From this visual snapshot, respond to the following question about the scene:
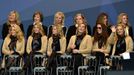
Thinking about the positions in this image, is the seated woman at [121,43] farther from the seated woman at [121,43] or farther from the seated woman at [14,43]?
the seated woman at [14,43]

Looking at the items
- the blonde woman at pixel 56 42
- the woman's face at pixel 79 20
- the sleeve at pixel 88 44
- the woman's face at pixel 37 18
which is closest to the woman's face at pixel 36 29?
the blonde woman at pixel 56 42

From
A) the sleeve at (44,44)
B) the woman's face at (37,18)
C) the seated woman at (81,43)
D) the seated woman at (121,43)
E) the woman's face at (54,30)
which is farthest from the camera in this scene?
the woman's face at (37,18)

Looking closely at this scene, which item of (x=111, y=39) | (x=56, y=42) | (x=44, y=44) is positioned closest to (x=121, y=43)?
(x=111, y=39)

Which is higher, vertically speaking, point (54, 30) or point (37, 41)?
point (54, 30)

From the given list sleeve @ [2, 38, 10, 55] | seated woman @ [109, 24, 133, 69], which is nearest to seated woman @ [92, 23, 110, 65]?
seated woman @ [109, 24, 133, 69]

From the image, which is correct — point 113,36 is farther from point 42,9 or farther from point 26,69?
point 42,9

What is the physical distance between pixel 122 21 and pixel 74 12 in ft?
6.90

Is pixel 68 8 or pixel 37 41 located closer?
pixel 37 41

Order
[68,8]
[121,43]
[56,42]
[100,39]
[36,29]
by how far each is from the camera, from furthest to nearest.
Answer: [68,8] → [36,29] → [56,42] → [100,39] → [121,43]

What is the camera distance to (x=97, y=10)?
1211 centimetres

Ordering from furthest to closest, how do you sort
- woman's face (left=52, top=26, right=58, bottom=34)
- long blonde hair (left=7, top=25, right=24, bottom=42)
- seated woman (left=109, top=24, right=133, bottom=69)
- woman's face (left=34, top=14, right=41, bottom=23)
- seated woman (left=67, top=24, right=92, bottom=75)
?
woman's face (left=34, top=14, right=41, bottom=23) < long blonde hair (left=7, top=25, right=24, bottom=42) < woman's face (left=52, top=26, right=58, bottom=34) < seated woman (left=67, top=24, right=92, bottom=75) < seated woman (left=109, top=24, right=133, bottom=69)

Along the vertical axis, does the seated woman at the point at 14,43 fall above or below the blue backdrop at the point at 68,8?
below

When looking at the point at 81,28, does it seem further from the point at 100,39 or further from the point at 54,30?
the point at 54,30

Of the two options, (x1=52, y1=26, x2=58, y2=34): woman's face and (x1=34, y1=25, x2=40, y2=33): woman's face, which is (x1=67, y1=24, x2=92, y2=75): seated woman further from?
(x1=34, y1=25, x2=40, y2=33): woman's face
